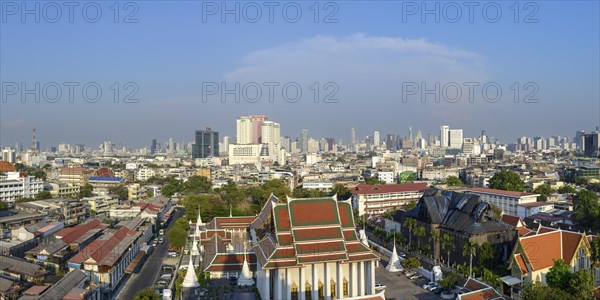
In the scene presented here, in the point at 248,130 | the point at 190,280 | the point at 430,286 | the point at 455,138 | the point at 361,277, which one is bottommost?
the point at 430,286

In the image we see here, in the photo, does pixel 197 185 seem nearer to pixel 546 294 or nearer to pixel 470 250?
pixel 470 250

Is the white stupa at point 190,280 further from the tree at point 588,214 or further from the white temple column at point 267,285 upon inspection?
the tree at point 588,214

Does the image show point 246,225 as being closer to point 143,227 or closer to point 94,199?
point 143,227

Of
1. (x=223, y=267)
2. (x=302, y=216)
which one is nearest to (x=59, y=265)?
(x=223, y=267)

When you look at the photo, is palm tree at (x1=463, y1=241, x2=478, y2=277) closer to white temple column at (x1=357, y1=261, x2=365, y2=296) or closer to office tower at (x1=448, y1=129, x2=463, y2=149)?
white temple column at (x1=357, y1=261, x2=365, y2=296)

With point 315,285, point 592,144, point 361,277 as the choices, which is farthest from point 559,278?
point 592,144

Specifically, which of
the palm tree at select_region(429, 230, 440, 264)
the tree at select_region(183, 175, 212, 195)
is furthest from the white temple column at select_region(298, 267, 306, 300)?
the tree at select_region(183, 175, 212, 195)
